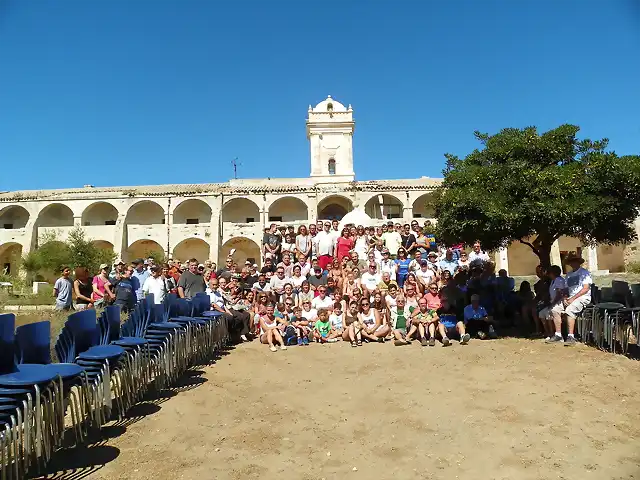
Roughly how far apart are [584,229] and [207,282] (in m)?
7.48

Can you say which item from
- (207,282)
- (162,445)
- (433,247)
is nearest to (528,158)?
(433,247)

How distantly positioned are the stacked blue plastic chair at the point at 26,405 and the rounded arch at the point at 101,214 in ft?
112

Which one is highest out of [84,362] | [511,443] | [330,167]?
[330,167]

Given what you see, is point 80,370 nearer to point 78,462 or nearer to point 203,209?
point 78,462

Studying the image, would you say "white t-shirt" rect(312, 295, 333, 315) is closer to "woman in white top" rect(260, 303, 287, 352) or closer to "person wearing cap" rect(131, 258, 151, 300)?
"woman in white top" rect(260, 303, 287, 352)

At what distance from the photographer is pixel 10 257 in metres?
35.9

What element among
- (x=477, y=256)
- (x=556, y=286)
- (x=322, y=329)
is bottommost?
(x=322, y=329)

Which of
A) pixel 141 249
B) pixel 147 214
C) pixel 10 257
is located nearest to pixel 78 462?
pixel 141 249

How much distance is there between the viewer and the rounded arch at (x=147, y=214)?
35.8 metres

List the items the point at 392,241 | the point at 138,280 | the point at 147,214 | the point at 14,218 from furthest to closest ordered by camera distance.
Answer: the point at 14,218, the point at 147,214, the point at 392,241, the point at 138,280

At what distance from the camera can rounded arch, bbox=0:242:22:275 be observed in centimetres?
3369

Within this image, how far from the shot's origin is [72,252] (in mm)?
29328

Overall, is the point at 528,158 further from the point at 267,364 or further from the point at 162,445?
the point at 162,445

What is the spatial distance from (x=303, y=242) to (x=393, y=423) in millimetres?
8118
